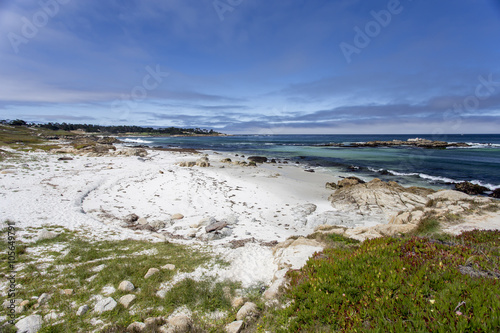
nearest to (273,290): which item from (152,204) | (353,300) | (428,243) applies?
(353,300)

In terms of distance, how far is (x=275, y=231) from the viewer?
11.9 metres

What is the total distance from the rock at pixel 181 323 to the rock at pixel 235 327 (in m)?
0.83

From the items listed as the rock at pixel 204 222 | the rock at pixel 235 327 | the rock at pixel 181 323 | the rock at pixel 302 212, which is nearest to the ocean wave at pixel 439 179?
the rock at pixel 302 212

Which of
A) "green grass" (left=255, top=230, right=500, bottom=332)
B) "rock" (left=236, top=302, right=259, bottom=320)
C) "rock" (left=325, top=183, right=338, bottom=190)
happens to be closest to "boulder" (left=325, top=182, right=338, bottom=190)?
"rock" (left=325, top=183, right=338, bottom=190)

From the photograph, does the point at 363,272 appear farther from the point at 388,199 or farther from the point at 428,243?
the point at 388,199

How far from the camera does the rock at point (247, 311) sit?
4953 millimetres

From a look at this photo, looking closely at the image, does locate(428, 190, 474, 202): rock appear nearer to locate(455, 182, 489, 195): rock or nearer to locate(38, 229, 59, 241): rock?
locate(455, 182, 489, 195): rock

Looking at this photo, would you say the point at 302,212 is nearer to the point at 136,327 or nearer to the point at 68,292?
the point at 136,327

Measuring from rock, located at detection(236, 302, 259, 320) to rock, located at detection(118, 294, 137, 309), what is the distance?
2851 millimetres

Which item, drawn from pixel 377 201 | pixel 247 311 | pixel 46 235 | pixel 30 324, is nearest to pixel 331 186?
pixel 377 201

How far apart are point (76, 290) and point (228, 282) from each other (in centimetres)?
425

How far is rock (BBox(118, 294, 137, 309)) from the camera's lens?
5.52 metres

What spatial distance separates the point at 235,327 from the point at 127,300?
10.0ft

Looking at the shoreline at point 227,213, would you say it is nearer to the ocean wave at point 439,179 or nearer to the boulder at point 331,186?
the boulder at point 331,186
